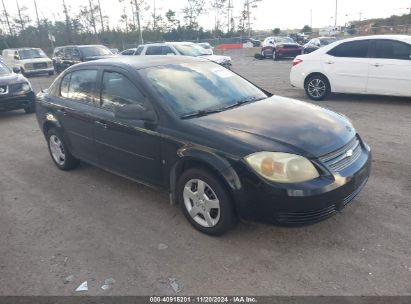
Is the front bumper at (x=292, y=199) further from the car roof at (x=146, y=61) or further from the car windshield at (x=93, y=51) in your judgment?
the car windshield at (x=93, y=51)

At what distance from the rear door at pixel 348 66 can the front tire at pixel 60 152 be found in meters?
6.55

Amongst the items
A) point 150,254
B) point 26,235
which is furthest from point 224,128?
point 26,235

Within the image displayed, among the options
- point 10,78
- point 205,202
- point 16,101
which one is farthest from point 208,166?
point 10,78

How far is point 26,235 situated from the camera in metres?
3.75

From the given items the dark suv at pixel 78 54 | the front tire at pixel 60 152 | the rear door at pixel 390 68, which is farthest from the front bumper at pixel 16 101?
the rear door at pixel 390 68

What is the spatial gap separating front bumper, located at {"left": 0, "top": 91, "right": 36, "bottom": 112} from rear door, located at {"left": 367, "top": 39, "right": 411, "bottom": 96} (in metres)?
8.67

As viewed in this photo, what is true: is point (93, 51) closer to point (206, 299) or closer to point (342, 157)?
point (342, 157)

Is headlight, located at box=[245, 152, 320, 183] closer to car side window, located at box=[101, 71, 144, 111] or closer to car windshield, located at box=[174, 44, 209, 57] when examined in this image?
car side window, located at box=[101, 71, 144, 111]

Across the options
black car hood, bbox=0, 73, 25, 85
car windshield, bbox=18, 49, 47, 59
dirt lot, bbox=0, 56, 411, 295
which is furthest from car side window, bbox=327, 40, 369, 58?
car windshield, bbox=18, 49, 47, 59

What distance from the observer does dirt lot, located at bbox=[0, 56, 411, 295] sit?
2.88 m

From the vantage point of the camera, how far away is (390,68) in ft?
27.2

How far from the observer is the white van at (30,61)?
21.2 meters

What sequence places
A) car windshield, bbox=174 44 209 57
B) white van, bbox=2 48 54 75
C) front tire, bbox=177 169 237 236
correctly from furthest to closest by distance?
→ 1. white van, bbox=2 48 54 75
2. car windshield, bbox=174 44 209 57
3. front tire, bbox=177 169 237 236

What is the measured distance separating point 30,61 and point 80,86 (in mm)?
18962
